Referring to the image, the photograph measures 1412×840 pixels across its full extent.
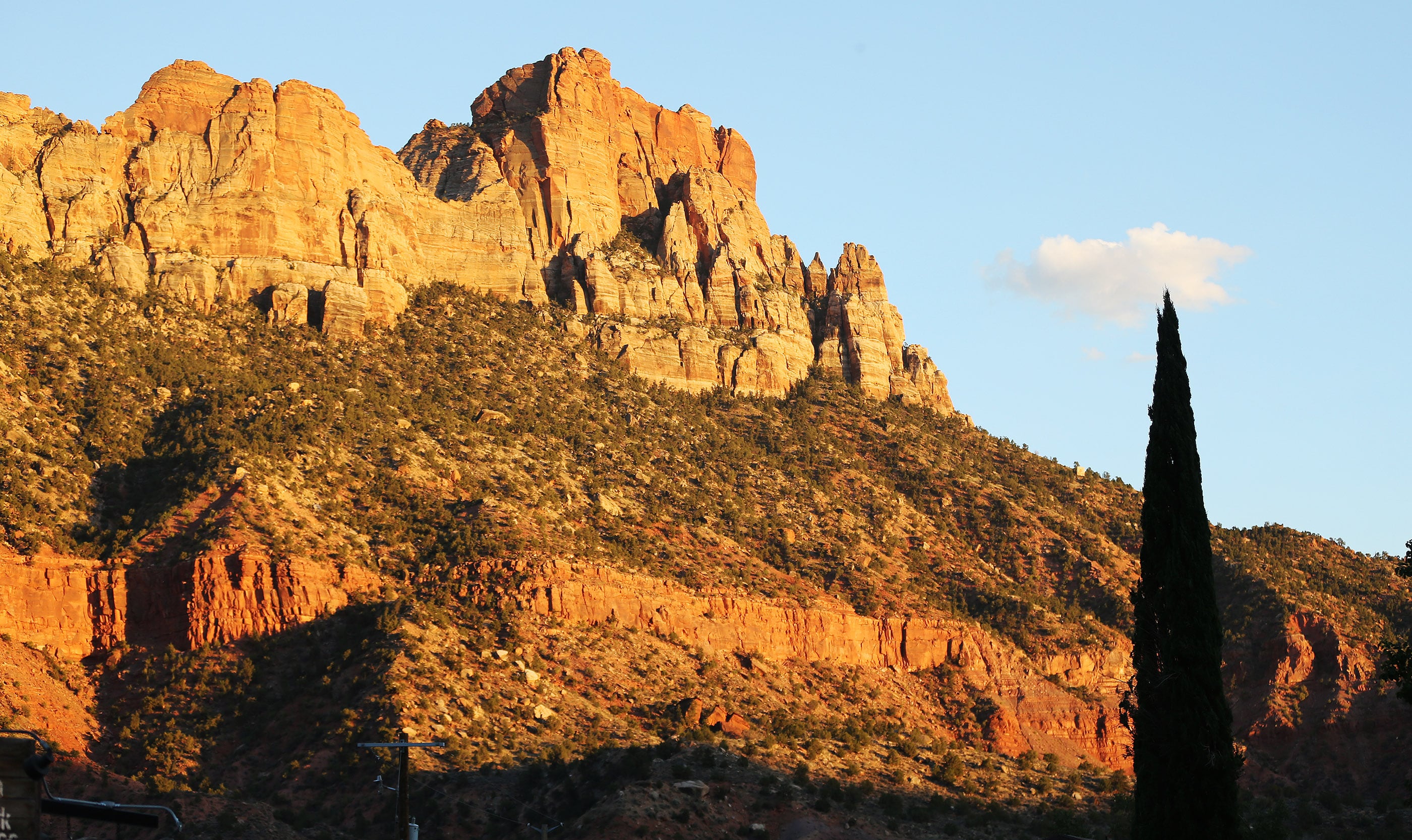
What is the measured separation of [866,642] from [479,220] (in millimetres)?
46283

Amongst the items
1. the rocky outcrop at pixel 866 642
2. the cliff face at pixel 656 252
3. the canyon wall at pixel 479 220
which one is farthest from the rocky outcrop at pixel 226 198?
the rocky outcrop at pixel 866 642

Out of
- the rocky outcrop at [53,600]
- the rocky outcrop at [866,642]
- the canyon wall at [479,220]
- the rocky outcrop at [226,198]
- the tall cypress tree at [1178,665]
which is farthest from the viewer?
the canyon wall at [479,220]

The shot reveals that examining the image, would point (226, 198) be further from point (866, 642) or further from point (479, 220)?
point (866, 642)

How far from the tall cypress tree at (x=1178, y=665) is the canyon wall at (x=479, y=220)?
197ft

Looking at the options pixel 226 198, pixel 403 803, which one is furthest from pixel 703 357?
pixel 403 803

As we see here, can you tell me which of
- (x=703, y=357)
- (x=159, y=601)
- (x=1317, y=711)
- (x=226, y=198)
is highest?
(x=226, y=198)

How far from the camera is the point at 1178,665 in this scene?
36969 millimetres

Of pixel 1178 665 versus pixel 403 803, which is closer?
pixel 403 803

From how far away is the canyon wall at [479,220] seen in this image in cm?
8850

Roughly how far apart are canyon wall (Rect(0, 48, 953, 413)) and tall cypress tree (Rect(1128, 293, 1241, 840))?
60.1 metres

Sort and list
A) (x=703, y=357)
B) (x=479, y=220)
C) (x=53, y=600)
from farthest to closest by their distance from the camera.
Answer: (x=479, y=220) → (x=703, y=357) → (x=53, y=600)

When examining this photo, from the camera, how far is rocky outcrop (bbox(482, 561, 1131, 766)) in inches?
2729

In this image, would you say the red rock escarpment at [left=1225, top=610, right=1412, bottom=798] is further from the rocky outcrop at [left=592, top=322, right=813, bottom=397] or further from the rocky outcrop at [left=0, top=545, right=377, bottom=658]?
the rocky outcrop at [left=0, top=545, right=377, bottom=658]

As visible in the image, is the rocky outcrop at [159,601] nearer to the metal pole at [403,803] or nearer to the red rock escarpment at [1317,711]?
the metal pole at [403,803]
